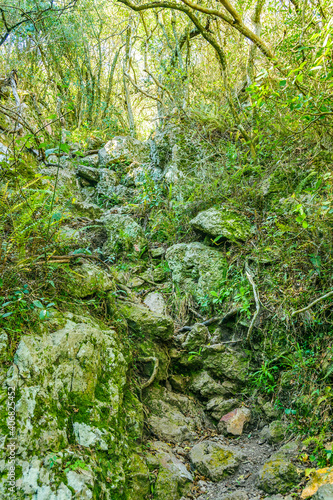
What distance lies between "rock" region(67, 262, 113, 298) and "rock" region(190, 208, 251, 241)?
6.37 ft

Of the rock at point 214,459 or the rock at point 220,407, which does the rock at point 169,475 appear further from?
the rock at point 220,407

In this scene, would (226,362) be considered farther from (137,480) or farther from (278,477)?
(137,480)

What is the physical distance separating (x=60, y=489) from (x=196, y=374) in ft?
7.27

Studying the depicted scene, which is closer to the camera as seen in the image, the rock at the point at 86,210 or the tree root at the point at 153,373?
the tree root at the point at 153,373

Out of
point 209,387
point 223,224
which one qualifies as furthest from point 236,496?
point 223,224

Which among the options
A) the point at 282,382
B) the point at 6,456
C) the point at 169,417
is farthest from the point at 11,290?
the point at 282,382

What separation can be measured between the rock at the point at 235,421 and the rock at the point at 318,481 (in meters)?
1.11

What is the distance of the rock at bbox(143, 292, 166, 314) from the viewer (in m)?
4.39

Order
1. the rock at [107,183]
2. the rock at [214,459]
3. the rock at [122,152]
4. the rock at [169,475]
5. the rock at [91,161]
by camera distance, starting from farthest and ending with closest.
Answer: the rock at [91,161]
the rock at [122,152]
the rock at [107,183]
the rock at [214,459]
the rock at [169,475]

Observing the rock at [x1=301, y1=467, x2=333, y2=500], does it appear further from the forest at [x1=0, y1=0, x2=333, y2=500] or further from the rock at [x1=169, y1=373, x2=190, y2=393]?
the rock at [x1=169, y1=373, x2=190, y2=393]

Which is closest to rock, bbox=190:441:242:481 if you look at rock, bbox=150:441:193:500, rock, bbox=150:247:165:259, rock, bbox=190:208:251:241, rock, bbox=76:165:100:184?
rock, bbox=150:441:193:500

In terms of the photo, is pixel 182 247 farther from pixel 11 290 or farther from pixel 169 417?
pixel 11 290

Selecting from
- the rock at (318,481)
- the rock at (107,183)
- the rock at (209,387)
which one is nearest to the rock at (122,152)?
the rock at (107,183)

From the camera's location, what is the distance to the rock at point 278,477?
2285mm
